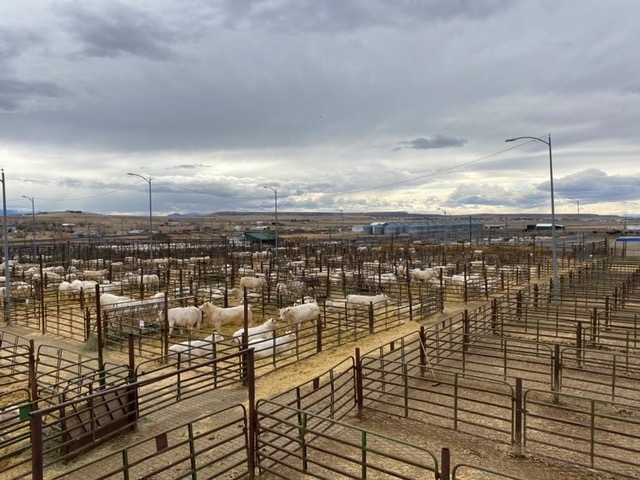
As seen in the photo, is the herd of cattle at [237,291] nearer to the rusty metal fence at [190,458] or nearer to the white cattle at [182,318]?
the white cattle at [182,318]

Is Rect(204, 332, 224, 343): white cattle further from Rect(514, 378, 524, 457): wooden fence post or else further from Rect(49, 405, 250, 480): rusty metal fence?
Rect(514, 378, 524, 457): wooden fence post

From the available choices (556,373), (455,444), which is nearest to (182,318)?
(455,444)

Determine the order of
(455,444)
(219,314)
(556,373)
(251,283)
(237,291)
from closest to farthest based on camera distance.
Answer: (455,444), (556,373), (219,314), (237,291), (251,283)

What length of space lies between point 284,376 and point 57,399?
5.33 m

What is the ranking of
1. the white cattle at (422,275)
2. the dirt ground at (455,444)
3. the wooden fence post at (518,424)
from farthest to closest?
1. the white cattle at (422,275)
2. the wooden fence post at (518,424)
3. the dirt ground at (455,444)

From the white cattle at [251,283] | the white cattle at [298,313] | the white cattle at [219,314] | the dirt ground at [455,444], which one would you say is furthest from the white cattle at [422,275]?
the dirt ground at [455,444]

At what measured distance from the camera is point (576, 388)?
10703mm

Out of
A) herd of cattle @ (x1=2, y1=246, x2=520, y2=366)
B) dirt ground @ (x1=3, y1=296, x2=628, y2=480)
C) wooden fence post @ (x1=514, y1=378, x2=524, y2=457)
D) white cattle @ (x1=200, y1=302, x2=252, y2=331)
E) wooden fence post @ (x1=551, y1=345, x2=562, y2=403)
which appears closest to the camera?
dirt ground @ (x1=3, y1=296, x2=628, y2=480)

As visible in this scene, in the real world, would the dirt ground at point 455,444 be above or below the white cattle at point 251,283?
below

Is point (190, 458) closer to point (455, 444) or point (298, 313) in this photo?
point (455, 444)

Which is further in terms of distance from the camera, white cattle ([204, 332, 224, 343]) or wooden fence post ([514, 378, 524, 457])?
white cattle ([204, 332, 224, 343])

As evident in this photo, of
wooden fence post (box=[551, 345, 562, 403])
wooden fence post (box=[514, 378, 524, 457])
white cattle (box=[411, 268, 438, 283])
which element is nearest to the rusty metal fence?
wooden fence post (box=[514, 378, 524, 457])

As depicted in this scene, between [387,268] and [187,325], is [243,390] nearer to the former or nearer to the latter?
[187,325]

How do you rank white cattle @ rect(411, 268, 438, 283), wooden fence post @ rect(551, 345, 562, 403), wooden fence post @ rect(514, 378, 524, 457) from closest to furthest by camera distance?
1. wooden fence post @ rect(514, 378, 524, 457)
2. wooden fence post @ rect(551, 345, 562, 403)
3. white cattle @ rect(411, 268, 438, 283)
